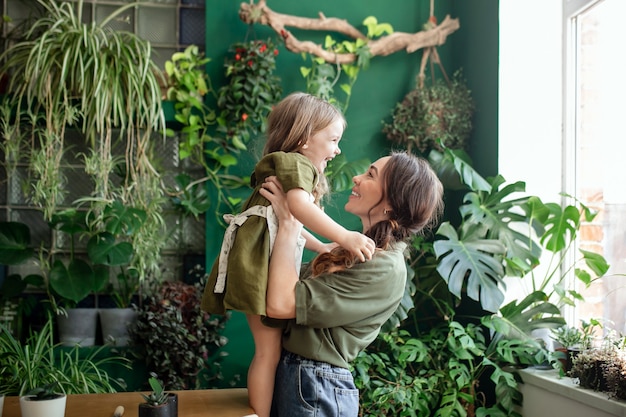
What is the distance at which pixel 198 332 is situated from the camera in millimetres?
3629

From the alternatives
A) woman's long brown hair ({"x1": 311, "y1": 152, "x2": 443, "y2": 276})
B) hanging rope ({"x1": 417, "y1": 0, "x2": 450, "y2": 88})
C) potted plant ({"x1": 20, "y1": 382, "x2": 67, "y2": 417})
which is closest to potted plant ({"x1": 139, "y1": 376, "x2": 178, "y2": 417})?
potted plant ({"x1": 20, "y1": 382, "x2": 67, "y2": 417})

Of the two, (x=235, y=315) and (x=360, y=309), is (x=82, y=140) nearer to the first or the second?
(x=235, y=315)

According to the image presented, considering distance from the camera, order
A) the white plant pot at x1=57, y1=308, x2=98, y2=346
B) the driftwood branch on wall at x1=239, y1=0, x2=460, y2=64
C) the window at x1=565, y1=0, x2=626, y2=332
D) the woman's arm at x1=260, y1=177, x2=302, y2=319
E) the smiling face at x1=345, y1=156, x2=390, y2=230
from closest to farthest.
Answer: the woman's arm at x1=260, y1=177, x2=302, y2=319 < the smiling face at x1=345, y1=156, x2=390, y2=230 < the window at x1=565, y1=0, x2=626, y2=332 < the white plant pot at x1=57, y1=308, x2=98, y2=346 < the driftwood branch on wall at x1=239, y1=0, x2=460, y2=64

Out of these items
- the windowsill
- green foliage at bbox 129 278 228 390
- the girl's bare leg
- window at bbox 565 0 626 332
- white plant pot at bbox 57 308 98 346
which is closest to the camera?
the girl's bare leg

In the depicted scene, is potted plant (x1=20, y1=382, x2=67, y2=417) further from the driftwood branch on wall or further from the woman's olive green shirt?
the driftwood branch on wall

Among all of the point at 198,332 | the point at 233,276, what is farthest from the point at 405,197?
the point at 198,332

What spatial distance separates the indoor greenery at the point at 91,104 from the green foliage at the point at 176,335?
9.4 inches

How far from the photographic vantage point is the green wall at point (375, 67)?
158 inches

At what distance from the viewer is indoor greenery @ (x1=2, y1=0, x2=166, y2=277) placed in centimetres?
365

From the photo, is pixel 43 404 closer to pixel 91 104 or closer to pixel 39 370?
pixel 39 370

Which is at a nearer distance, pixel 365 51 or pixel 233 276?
pixel 233 276

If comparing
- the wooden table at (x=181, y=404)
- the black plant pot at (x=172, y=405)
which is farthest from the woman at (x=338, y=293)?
the black plant pot at (x=172, y=405)

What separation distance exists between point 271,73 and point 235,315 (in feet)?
4.73

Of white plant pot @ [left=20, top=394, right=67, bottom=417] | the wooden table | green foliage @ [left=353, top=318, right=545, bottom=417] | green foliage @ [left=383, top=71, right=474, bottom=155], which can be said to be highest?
green foliage @ [left=383, top=71, right=474, bottom=155]
